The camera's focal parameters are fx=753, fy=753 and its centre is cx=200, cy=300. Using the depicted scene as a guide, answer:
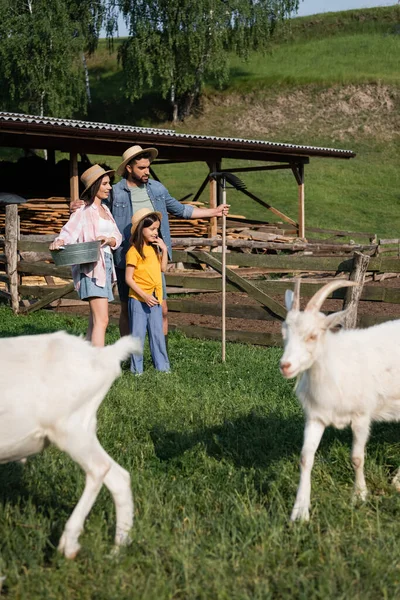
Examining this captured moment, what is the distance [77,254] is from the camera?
675 cm

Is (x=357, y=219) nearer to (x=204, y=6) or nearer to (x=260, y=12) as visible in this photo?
(x=204, y=6)

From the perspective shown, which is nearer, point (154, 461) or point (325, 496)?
point (325, 496)

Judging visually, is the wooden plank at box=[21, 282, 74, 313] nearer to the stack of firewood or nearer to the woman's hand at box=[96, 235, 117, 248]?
the woman's hand at box=[96, 235, 117, 248]

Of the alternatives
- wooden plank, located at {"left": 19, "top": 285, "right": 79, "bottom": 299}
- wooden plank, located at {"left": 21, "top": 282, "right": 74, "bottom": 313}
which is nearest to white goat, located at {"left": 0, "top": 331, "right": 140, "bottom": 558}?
wooden plank, located at {"left": 21, "top": 282, "right": 74, "bottom": 313}

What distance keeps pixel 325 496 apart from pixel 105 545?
4.45ft

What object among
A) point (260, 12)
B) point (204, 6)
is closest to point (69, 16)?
point (204, 6)

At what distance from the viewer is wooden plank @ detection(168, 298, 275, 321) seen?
942cm

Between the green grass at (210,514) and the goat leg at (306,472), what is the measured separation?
86mm

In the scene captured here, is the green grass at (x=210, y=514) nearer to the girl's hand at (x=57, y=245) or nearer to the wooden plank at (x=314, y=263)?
the girl's hand at (x=57, y=245)

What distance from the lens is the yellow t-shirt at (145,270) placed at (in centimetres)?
755

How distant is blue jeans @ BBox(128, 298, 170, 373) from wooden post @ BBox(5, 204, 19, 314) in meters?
5.47

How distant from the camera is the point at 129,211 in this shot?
7.75 m

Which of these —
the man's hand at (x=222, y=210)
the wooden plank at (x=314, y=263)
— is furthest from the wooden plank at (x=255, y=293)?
the man's hand at (x=222, y=210)

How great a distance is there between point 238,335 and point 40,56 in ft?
116
